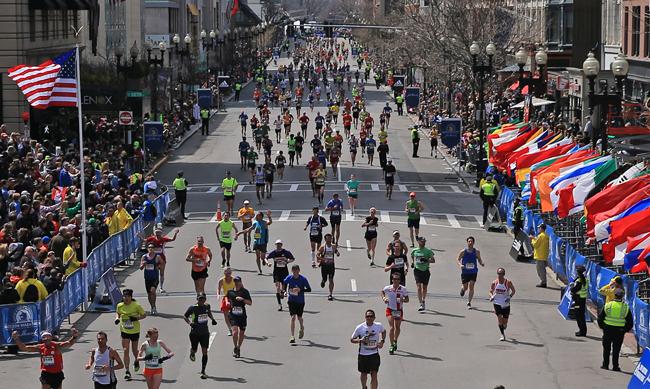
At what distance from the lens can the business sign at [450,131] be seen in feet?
198

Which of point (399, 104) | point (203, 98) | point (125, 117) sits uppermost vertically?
point (125, 117)

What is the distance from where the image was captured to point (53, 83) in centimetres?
3338

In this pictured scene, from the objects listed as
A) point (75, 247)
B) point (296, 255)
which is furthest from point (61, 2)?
point (75, 247)

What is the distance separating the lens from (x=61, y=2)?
52156 mm

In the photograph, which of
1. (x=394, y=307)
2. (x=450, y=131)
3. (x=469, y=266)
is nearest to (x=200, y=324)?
(x=394, y=307)

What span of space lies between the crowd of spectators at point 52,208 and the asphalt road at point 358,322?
1300 mm

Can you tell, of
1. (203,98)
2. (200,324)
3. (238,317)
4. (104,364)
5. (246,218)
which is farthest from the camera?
(203,98)

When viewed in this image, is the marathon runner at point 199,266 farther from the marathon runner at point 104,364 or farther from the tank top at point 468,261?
the marathon runner at point 104,364

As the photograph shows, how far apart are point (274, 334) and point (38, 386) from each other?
5.25 metres

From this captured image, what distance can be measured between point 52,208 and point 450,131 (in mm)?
29106

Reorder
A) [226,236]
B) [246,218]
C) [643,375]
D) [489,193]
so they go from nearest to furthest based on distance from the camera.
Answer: [643,375] < [226,236] < [246,218] < [489,193]

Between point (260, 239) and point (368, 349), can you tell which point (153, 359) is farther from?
point (260, 239)

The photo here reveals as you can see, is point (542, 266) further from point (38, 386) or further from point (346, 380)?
point (38, 386)

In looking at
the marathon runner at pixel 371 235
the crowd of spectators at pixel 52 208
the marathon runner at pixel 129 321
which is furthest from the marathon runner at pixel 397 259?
the marathon runner at pixel 129 321
